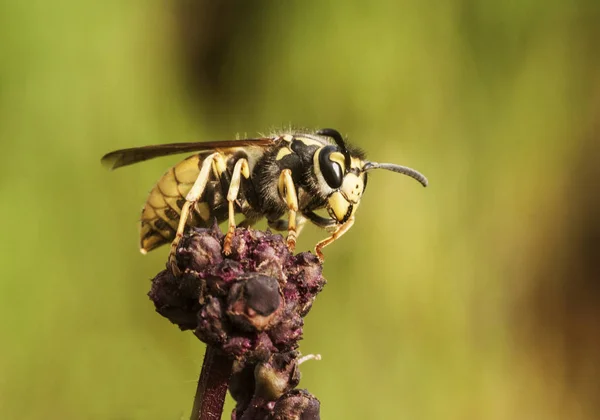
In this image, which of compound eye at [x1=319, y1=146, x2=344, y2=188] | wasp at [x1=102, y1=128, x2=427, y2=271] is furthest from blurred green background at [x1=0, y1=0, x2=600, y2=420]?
compound eye at [x1=319, y1=146, x2=344, y2=188]

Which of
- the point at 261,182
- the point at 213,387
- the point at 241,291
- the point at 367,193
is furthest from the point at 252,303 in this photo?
the point at 367,193

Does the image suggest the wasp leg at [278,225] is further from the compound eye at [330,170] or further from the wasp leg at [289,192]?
the compound eye at [330,170]

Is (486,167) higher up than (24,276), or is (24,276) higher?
(486,167)

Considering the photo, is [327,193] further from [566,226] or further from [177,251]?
[566,226]

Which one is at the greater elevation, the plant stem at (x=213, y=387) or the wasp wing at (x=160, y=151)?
the wasp wing at (x=160, y=151)

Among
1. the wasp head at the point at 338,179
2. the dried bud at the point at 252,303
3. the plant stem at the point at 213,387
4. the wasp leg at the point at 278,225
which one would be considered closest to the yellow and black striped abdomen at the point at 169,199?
the wasp leg at the point at 278,225

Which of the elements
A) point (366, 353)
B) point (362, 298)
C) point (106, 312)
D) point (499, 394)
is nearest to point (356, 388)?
point (366, 353)
